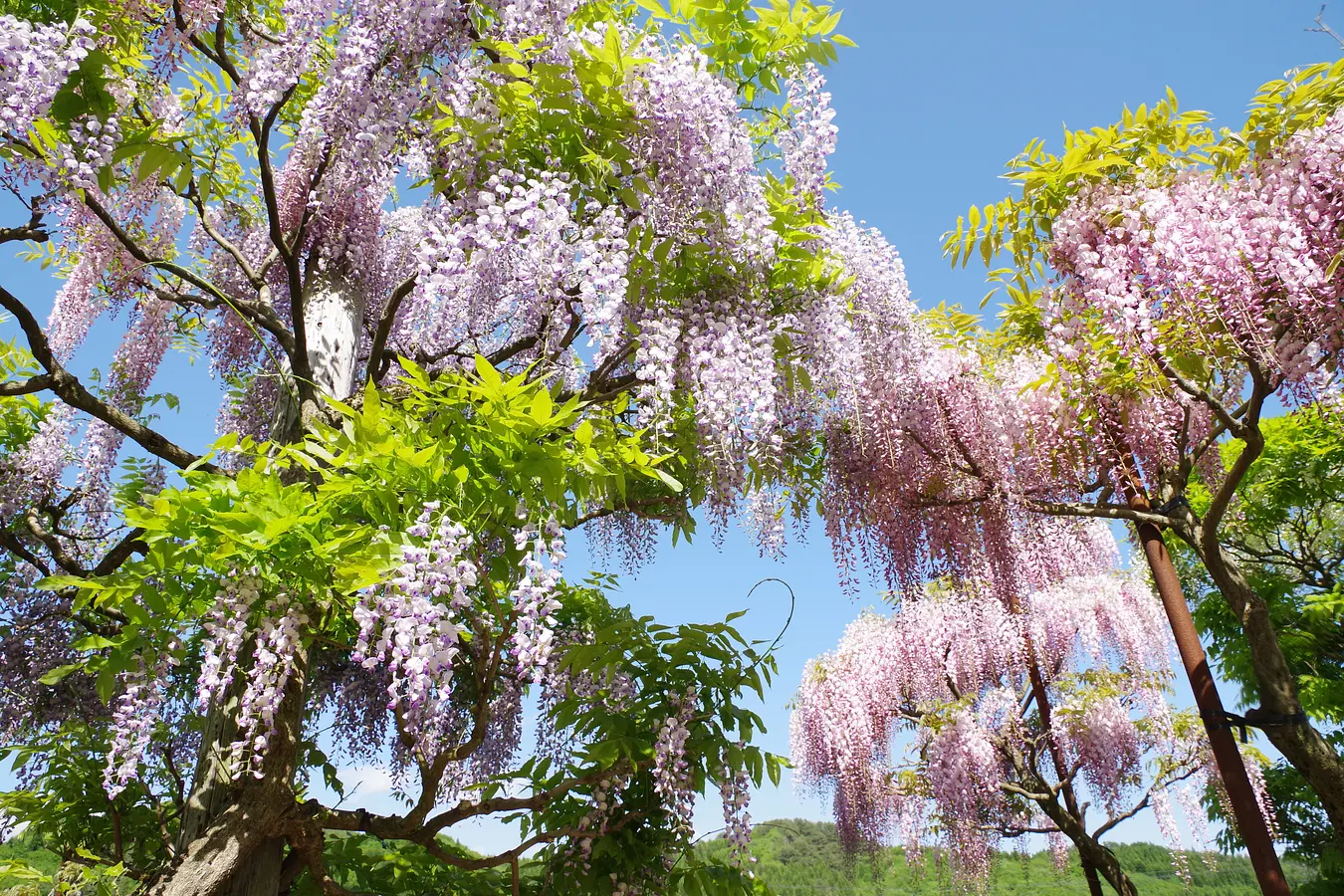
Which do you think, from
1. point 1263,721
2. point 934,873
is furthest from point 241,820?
point 934,873

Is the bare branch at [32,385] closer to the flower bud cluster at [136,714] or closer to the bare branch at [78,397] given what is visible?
the bare branch at [78,397]

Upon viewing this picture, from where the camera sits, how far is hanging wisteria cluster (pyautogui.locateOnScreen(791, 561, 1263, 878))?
893 cm

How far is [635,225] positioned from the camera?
3418mm

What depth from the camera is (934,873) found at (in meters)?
16.3

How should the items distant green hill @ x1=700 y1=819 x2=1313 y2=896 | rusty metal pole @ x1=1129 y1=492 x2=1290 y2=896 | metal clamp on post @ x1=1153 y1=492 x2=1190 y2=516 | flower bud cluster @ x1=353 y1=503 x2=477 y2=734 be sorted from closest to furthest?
flower bud cluster @ x1=353 y1=503 x2=477 y2=734, rusty metal pole @ x1=1129 y1=492 x2=1290 y2=896, metal clamp on post @ x1=1153 y1=492 x2=1190 y2=516, distant green hill @ x1=700 y1=819 x2=1313 y2=896

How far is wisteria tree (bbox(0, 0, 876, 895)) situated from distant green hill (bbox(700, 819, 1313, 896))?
11.8m

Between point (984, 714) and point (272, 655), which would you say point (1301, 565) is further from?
point (272, 655)

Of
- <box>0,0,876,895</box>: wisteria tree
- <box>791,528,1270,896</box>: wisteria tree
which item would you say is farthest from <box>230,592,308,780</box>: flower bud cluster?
<box>791,528,1270,896</box>: wisteria tree

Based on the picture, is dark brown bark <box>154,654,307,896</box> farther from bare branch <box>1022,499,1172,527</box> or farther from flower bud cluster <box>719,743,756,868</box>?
bare branch <box>1022,499,1172,527</box>

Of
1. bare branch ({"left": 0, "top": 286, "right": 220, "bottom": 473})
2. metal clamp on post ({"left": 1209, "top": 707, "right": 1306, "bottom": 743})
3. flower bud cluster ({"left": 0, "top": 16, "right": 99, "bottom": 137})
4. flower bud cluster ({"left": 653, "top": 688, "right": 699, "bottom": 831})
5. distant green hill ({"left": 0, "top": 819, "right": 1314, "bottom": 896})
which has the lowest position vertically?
distant green hill ({"left": 0, "top": 819, "right": 1314, "bottom": 896})

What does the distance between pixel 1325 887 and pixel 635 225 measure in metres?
12.9

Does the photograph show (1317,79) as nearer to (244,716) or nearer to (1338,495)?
(244,716)

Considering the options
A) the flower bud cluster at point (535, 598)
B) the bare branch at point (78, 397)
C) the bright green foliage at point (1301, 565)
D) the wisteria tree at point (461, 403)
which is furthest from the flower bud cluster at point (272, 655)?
the bright green foliage at point (1301, 565)

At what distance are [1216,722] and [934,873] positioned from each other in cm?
1466
